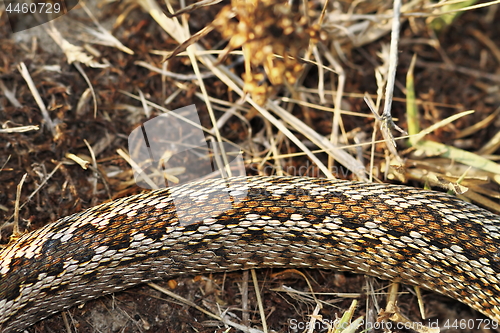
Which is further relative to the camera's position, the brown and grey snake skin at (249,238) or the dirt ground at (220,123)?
the dirt ground at (220,123)

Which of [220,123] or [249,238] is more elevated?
[220,123]

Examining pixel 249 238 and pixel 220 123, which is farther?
pixel 220 123

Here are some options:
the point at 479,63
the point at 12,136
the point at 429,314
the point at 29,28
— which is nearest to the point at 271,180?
the point at 429,314

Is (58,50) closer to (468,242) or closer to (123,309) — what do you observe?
(123,309)
